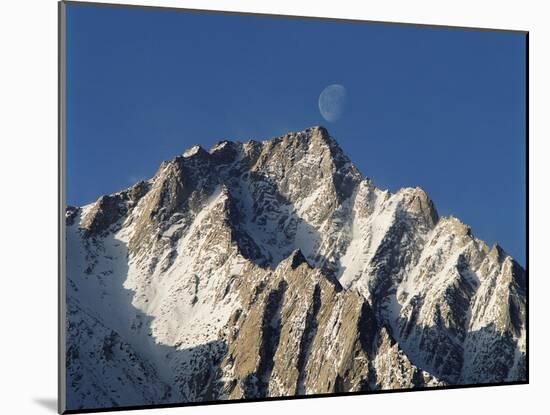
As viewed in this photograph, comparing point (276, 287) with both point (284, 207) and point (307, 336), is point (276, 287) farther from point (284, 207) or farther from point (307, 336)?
point (284, 207)

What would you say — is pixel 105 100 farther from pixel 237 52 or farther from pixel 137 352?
pixel 137 352

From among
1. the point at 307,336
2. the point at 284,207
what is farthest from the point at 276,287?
the point at 284,207

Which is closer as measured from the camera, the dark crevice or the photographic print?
the photographic print

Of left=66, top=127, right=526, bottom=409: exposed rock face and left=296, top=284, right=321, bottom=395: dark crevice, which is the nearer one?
left=66, top=127, right=526, bottom=409: exposed rock face

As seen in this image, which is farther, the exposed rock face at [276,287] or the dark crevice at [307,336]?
the dark crevice at [307,336]

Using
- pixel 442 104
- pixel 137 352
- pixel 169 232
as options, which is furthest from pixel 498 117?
pixel 137 352
